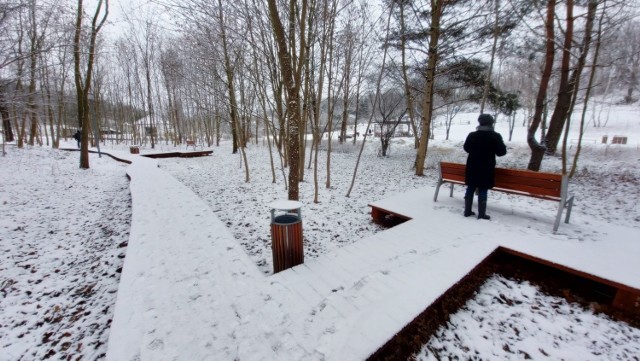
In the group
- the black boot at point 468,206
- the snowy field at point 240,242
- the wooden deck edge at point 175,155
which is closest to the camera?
the snowy field at point 240,242

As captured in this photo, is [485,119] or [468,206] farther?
[468,206]

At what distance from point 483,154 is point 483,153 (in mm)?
17

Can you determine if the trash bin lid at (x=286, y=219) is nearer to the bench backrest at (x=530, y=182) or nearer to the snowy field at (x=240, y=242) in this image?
the snowy field at (x=240, y=242)

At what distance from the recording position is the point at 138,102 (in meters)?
27.1

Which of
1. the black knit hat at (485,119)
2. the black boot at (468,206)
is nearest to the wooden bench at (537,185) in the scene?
the black boot at (468,206)

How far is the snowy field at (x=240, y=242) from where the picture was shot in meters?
2.36

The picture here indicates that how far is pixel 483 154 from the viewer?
13.9 ft

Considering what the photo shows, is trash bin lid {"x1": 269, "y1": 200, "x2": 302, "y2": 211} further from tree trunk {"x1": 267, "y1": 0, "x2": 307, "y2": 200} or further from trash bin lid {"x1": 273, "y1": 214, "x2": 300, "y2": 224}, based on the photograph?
tree trunk {"x1": 267, "y1": 0, "x2": 307, "y2": 200}

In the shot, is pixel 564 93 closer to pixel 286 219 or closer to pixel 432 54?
pixel 432 54

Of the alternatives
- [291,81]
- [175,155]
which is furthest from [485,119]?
[175,155]

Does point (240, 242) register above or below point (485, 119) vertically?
below

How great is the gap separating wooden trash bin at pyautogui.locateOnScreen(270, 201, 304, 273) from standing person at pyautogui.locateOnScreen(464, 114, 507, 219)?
10.5ft

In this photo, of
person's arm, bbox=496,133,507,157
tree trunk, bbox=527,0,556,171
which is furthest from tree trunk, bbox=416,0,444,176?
person's arm, bbox=496,133,507,157

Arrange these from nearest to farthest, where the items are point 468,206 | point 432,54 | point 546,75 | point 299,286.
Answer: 1. point 299,286
2. point 468,206
3. point 546,75
4. point 432,54
